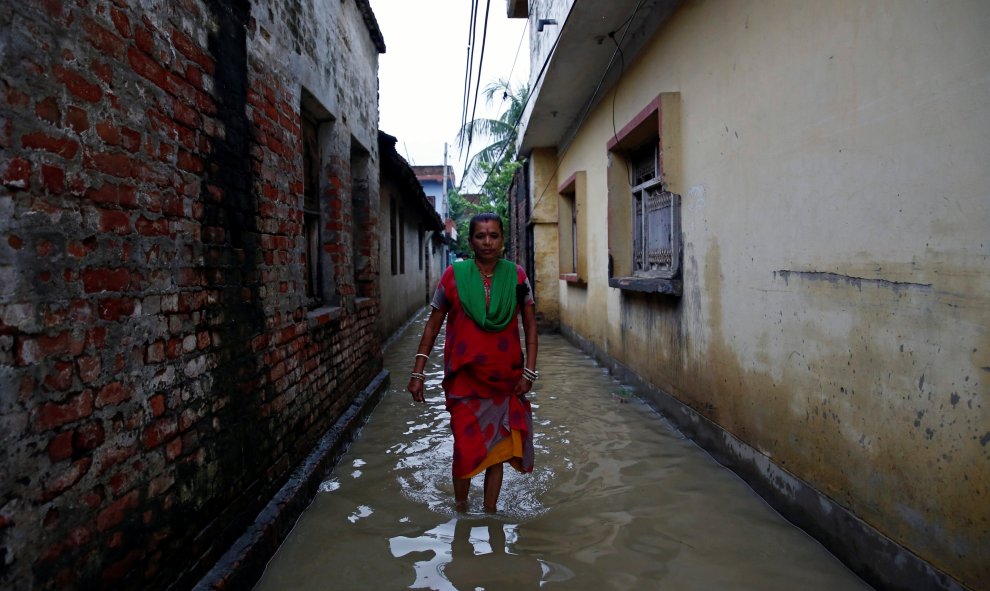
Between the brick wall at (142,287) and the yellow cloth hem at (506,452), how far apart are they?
103cm

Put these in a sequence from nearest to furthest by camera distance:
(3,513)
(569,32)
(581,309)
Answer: (3,513)
(569,32)
(581,309)

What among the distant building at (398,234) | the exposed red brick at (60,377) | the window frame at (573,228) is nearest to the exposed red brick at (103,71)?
the exposed red brick at (60,377)

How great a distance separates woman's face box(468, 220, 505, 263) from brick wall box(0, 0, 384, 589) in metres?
1.03

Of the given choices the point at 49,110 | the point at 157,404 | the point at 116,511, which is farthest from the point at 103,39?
the point at 116,511

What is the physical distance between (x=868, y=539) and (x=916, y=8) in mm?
1929

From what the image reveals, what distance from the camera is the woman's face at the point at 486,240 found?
9.82 ft

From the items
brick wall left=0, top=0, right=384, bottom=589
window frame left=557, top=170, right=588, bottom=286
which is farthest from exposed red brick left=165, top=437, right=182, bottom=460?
window frame left=557, top=170, right=588, bottom=286

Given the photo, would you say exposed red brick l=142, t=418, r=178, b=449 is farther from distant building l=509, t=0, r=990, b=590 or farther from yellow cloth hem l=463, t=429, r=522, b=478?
distant building l=509, t=0, r=990, b=590

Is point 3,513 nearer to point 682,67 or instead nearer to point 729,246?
point 729,246

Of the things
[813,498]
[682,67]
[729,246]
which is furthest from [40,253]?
[682,67]

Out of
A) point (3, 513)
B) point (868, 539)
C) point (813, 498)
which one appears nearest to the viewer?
point (3, 513)

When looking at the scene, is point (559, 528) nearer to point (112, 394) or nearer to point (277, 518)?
point (277, 518)

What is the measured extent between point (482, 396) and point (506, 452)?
31cm

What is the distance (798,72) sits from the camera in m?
2.87
